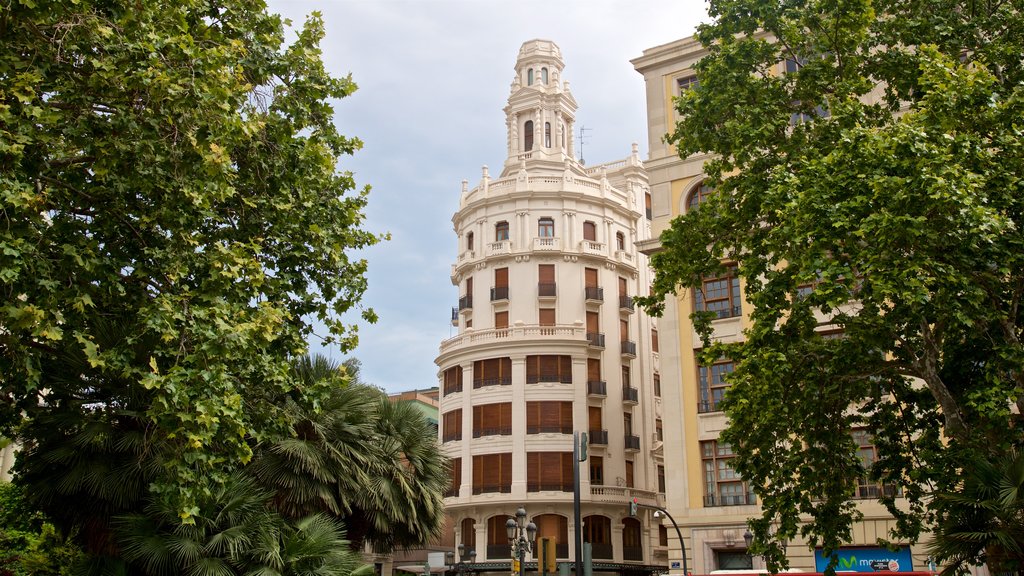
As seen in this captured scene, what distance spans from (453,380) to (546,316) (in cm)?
638

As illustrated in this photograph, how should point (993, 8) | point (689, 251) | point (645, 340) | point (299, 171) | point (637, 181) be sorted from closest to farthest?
point (299, 171)
point (993, 8)
point (689, 251)
point (645, 340)
point (637, 181)

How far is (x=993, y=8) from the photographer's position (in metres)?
17.9

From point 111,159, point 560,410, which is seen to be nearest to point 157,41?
point 111,159

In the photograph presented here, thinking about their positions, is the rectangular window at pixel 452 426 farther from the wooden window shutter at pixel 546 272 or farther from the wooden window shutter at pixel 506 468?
the wooden window shutter at pixel 546 272

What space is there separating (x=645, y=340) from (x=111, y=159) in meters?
43.7

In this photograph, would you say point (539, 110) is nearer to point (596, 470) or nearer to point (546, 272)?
point (546, 272)

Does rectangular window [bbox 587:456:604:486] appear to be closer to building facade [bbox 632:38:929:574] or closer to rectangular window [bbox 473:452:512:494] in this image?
rectangular window [bbox 473:452:512:494]

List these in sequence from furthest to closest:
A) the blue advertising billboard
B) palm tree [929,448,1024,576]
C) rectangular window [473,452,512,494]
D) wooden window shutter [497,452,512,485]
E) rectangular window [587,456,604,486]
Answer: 1. rectangular window [587,456,604,486]
2. rectangular window [473,452,512,494]
3. wooden window shutter [497,452,512,485]
4. the blue advertising billboard
5. palm tree [929,448,1024,576]

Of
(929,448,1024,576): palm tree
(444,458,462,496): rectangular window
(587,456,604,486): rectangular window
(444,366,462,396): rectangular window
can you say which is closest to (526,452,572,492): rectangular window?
(587,456,604,486): rectangular window

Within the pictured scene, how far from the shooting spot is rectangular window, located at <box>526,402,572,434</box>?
48094 mm

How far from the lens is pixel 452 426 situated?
50.9 meters

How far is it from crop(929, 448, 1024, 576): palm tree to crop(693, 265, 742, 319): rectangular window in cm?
1955

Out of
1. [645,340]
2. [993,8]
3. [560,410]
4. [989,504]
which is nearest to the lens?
[989,504]

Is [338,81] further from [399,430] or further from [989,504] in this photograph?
[989,504]
